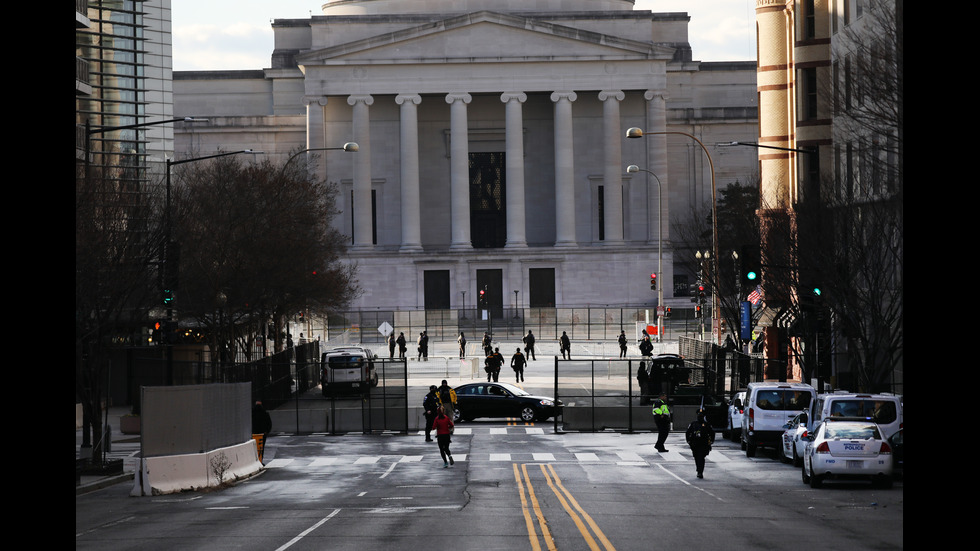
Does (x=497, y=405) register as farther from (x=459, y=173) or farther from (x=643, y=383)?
(x=459, y=173)

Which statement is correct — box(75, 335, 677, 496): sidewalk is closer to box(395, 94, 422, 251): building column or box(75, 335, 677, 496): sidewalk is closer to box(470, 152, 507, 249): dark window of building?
box(395, 94, 422, 251): building column

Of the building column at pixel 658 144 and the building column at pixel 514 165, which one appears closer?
the building column at pixel 514 165

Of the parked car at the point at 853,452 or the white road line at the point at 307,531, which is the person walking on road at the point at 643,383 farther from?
the white road line at the point at 307,531

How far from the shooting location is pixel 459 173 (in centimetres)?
9712

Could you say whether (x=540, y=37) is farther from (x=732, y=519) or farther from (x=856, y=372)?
(x=732, y=519)

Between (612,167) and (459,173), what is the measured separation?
36.8 feet

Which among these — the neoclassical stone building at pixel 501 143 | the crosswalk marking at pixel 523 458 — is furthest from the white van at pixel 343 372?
the neoclassical stone building at pixel 501 143

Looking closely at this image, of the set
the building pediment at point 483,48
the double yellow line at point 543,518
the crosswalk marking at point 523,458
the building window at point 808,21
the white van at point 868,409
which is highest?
the building pediment at point 483,48

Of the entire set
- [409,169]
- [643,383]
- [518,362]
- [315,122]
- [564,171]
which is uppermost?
[315,122]

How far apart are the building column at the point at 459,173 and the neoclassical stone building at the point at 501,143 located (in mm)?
127

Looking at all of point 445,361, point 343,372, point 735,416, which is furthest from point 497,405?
point 445,361

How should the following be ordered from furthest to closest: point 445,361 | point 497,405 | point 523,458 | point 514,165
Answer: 1. point 514,165
2. point 445,361
3. point 497,405
4. point 523,458

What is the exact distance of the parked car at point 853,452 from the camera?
24.2 metres

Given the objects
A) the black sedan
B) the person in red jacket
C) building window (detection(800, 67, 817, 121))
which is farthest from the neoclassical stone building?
the person in red jacket
